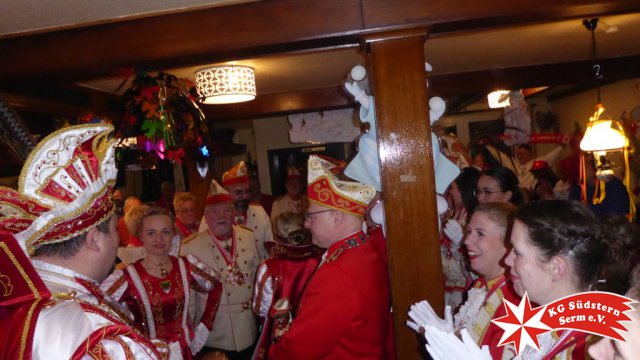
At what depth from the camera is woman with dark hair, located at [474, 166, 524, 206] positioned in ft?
10.4

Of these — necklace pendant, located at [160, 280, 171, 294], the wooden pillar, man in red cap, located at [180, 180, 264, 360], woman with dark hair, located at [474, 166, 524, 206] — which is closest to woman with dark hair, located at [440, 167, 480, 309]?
woman with dark hair, located at [474, 166, 524, 206]

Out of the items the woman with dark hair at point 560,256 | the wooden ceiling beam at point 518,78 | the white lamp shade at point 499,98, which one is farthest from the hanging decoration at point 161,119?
the white lamp shade at point 499,98

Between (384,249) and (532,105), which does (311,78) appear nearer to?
(384,249)

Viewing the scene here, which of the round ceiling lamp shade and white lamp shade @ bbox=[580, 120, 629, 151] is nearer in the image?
the round ceiling lamp shade

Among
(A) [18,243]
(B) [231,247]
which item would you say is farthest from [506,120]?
(A) [18,243]

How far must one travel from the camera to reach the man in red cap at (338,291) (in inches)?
79.7

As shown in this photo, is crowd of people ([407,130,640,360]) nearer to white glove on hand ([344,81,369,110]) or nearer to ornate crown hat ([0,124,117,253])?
white glove on hand ([344,81,369,110])

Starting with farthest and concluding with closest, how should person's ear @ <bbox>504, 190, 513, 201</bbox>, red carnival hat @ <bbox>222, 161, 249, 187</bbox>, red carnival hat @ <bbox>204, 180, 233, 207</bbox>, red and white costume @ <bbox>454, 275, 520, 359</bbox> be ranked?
1. red carnival hat @ <bbox>222, 161, 249, 187</bbox>
2. red carnival hat @ <bbox>204, 180, 233, 207</bbox>
3. person's ear @ <bbox>504, 190, 513, 201</bbox>
4. red and white costume @ <bbox>454, 275, 520, 359</bbox>

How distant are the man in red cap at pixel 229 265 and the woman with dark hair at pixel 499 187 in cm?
187

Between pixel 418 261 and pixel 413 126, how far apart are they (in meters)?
0.64

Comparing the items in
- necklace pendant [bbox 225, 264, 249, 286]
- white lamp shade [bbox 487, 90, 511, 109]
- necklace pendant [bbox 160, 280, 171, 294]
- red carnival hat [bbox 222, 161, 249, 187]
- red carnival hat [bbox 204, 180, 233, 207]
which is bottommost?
necklace pendant [bbox 225, 264, 249, 286]

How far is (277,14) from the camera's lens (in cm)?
229

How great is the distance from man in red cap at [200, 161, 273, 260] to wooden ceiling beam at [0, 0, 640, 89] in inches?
82.0

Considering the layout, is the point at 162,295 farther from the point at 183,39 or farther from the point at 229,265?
the point at 183,39
